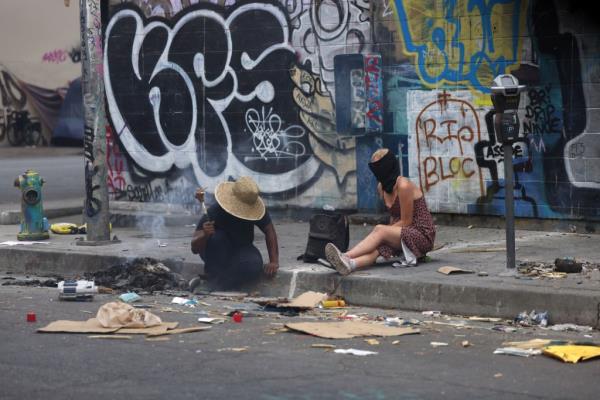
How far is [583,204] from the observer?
474 inches

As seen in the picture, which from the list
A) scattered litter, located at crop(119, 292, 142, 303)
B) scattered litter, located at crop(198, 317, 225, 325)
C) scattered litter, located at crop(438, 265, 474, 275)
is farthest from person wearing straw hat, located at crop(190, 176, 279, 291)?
scattered litter, located at crop(438, 265, 474, 275)

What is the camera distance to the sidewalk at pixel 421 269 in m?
9.00

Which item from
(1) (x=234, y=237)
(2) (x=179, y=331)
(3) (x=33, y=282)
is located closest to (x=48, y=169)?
(3) (x=33, y=282)

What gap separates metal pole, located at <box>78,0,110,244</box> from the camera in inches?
501

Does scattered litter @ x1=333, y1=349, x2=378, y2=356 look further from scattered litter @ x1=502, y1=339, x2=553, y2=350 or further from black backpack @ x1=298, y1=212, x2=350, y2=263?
black backpack @ x1=298, y1=212, x2=350, y2=263

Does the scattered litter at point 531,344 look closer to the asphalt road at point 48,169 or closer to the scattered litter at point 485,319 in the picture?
the scattered litter at point 485,319

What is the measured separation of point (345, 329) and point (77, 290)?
284 centimetres

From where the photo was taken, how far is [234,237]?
10586mm

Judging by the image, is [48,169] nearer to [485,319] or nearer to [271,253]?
[271,253]

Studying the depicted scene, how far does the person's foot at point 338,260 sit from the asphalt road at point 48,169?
355 inches

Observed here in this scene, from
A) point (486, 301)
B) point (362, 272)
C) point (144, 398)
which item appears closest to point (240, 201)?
point (362, 272)

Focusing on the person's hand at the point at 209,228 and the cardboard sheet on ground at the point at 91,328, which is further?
the person's hand at the point at 209,228

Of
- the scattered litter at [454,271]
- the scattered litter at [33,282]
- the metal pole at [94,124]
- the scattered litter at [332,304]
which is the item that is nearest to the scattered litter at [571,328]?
the scattered litter at [454,271]

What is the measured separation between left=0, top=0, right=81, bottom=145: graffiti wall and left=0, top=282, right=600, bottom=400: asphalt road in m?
26.8
